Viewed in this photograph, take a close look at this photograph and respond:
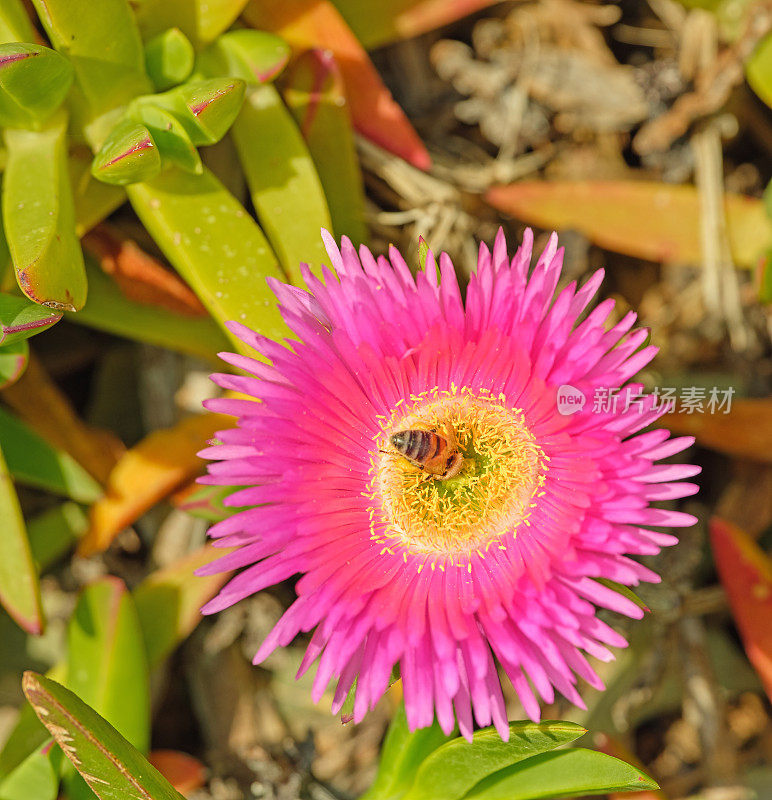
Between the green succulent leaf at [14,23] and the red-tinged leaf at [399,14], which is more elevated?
the red-tinged leaf at [399,14]

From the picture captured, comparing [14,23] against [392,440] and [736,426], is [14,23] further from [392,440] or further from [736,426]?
[736,426]

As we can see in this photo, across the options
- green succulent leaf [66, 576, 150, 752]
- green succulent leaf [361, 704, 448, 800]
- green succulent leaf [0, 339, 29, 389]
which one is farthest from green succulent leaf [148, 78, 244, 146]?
green succulent leaf [361, 704, 448, 800]

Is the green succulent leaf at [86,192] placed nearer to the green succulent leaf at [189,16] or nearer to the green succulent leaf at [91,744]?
the green succulent leaf at [189,16]

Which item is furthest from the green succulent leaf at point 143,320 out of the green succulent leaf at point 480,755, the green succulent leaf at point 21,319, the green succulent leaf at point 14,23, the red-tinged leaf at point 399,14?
the green succulent leaf at point 480,755

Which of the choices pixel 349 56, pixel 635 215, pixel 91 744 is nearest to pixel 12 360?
pixel 91 744

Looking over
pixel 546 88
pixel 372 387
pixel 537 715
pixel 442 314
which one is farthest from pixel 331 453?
pixel 546 88
